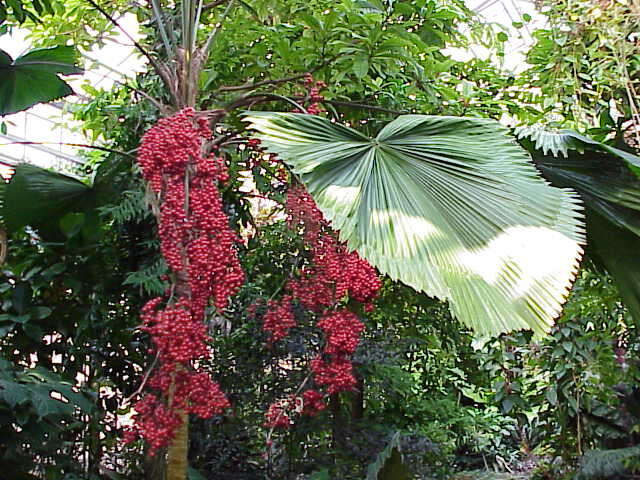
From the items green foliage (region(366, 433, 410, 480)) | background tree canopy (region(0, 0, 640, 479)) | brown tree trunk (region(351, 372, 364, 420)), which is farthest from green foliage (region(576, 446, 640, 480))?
green foliage (region(366, 433, 410, 480))

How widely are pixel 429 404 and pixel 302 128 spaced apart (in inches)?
88.3

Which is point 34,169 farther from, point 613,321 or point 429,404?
point 613,321

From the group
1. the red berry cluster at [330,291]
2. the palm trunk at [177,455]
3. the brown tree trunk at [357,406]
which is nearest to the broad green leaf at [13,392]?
the palm trunk at [177,455]

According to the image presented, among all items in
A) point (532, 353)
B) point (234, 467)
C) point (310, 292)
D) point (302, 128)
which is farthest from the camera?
point (532, 353)

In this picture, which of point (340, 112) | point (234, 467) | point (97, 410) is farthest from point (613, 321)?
point (97, 410)

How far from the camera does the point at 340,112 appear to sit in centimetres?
278

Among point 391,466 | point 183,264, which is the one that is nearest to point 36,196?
point 183,264

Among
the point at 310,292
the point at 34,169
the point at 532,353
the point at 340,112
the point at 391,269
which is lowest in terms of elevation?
the point at 532,353

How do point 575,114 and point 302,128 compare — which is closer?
point 302,128

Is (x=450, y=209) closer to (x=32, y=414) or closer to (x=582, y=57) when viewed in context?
(x=32, y=414)

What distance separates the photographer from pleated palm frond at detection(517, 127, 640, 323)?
1.81 m

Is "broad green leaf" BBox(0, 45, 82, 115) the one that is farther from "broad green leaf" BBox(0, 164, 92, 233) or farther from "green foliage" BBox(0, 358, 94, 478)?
"green foliage" BBox(0, 358, 94, 478)

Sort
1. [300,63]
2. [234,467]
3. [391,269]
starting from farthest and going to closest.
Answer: [234,467]
[300,63]
[391,269]

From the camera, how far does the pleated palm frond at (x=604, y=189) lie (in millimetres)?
1814
